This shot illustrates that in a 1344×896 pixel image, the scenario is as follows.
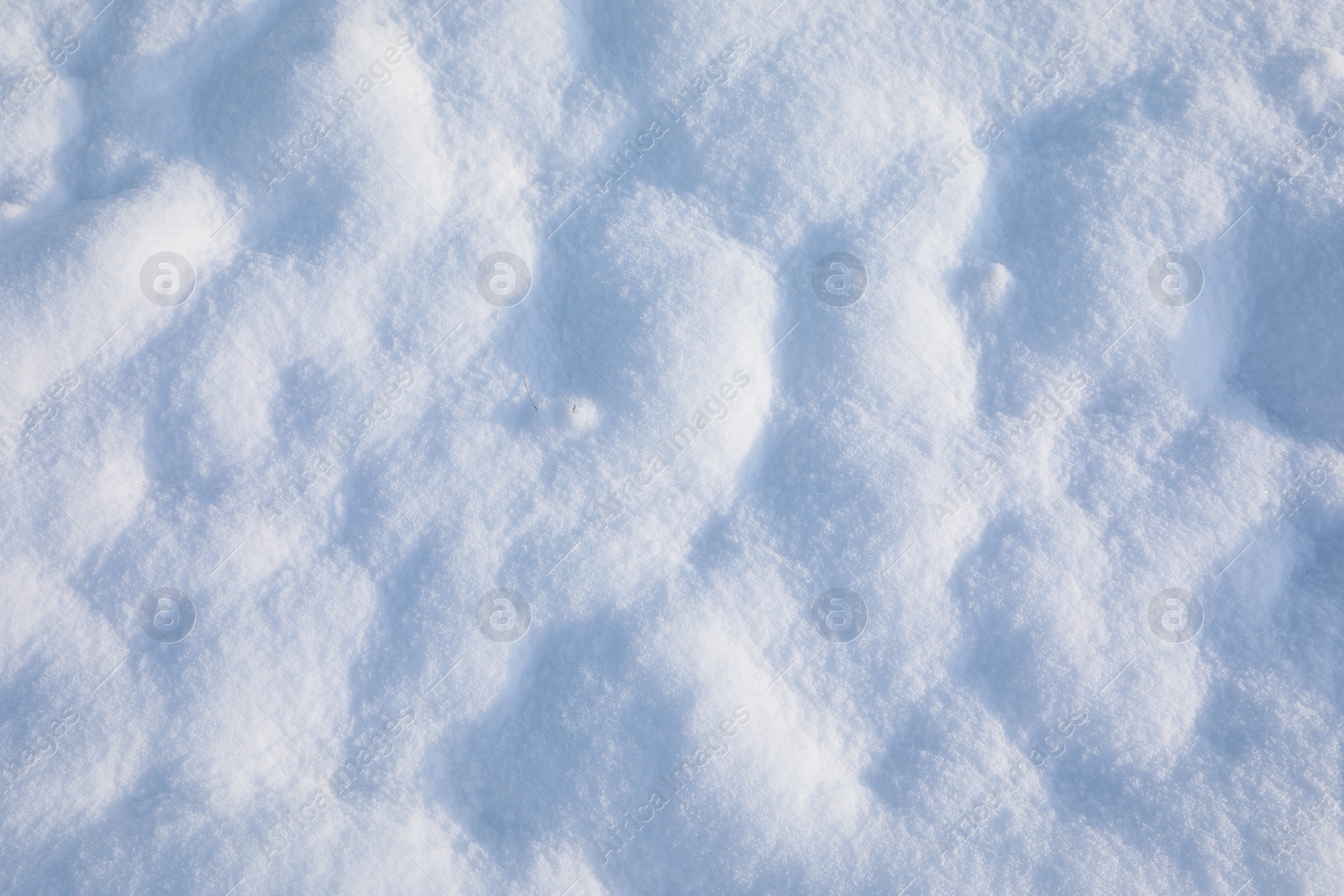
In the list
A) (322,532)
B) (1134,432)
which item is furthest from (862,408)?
(322,532)

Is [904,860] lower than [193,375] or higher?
lower

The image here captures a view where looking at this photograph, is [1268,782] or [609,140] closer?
[1268,782]

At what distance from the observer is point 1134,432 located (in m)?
4.56

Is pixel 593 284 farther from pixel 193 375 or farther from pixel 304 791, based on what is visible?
pixel 304 791

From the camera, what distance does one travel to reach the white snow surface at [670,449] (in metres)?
4.20

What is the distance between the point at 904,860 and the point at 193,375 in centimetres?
446

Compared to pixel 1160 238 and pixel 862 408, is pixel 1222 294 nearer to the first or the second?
→ pixel 1160 238

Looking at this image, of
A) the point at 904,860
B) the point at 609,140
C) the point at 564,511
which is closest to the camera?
the point at 904,860

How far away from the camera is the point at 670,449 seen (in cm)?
446

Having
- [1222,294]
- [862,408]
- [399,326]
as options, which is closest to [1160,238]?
[1222,294]

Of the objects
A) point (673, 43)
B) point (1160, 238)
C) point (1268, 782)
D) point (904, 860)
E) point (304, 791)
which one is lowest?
point (1268, 782)

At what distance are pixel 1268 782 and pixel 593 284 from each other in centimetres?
430

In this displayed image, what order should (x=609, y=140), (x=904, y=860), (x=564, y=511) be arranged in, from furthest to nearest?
(x=609, y=140)
(x=564, y=511)
(x=904, y=860)

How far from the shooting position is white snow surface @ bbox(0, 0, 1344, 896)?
4.20 metres
